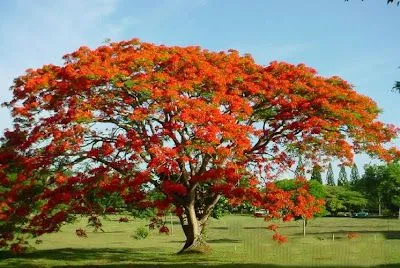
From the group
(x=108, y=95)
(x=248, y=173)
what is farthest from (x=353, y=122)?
(x=108, y=95)

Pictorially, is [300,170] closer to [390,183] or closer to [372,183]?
[390,183]

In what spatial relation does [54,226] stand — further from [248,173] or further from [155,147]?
[248,173]

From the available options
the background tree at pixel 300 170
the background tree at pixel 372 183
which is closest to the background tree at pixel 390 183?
the background tree at pixel 372 183

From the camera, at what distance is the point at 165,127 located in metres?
23.1

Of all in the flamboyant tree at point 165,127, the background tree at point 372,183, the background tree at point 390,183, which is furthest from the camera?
the background tree at point 372,183

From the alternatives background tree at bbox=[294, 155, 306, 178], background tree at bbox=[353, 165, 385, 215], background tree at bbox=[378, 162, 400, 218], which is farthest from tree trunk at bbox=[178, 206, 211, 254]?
background tree at bbox=[353, 165, 385, 215]

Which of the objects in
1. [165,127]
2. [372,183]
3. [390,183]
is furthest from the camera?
[372,183]

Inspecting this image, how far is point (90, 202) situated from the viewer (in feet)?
78.8

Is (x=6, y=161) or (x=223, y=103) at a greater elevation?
(x=223, y=103)

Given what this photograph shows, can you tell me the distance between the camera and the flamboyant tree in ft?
72.1

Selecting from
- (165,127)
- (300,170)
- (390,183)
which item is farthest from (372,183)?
(165,127)

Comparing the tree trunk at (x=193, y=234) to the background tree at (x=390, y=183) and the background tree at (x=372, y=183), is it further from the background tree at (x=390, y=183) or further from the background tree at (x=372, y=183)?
the background tree at (x=372, y=183)

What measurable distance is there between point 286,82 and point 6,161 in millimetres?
13944

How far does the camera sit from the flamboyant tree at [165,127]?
72.1 ft
